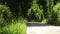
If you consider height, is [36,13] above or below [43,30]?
below

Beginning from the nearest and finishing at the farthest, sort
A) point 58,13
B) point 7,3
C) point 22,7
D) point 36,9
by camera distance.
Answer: point 58,13 → point 7,3 → point 22,7 → point 36,9

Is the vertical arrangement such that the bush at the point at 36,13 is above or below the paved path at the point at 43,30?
below

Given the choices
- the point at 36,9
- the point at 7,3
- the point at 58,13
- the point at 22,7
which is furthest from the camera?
the point at 36,9

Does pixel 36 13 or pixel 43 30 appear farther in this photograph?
pixel 36 13

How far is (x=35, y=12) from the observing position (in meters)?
35.7

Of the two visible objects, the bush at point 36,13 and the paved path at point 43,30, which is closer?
the paved path at point 43,30

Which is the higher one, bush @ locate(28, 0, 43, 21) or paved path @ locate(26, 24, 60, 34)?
paved path @ locate(26, 24, 60, 34)

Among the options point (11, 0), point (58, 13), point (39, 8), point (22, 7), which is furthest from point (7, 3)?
point (39, 8)

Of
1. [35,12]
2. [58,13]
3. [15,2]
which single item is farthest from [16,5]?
[35,12]

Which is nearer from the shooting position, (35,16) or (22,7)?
(22,7)

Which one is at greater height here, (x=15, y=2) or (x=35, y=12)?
(x=15, y=2)

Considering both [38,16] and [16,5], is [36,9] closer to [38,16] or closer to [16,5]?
[38,16]

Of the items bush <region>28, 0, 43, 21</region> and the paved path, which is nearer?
the paved path

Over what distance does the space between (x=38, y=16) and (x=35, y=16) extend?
51 cm
